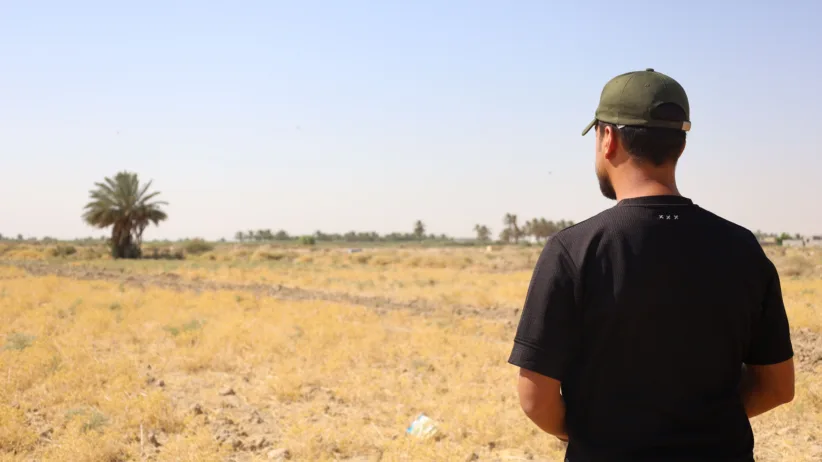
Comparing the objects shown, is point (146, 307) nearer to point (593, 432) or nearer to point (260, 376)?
point (260, 376)

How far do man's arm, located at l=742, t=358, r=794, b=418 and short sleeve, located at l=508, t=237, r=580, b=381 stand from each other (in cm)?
68

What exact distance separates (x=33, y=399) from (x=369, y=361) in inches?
177

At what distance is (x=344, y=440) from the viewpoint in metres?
5.89

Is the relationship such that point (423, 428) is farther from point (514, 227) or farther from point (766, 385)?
point (514, 227)

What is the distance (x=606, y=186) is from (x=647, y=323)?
1.45 ft

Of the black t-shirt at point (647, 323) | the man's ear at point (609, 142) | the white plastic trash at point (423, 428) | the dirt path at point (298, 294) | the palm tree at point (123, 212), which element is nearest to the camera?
the black t-shirt at point (647, 323)

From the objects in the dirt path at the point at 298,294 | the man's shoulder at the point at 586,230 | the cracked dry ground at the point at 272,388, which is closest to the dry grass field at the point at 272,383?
the cracked dry ground at the point at 272,388

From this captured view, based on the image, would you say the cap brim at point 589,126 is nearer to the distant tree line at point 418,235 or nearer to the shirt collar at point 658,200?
the shirt collar at point 658,200

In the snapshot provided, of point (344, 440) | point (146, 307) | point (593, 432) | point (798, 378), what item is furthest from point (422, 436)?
point (146, 307)

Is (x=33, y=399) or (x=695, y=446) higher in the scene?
(x=695, y=446)

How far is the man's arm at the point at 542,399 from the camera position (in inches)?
65.9

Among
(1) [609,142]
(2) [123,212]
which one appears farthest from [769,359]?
(2) [123,212]

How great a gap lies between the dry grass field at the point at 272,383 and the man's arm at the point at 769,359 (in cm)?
398

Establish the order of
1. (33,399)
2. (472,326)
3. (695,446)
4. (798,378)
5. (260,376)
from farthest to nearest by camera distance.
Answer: (472,326)
(260,376)
(798,378)
(33,399)
(695,446)
